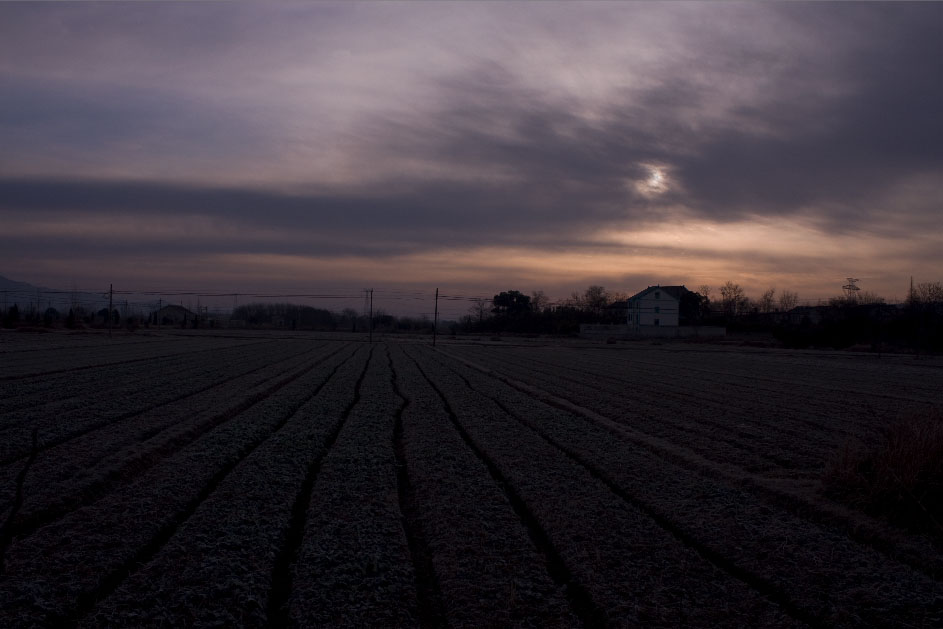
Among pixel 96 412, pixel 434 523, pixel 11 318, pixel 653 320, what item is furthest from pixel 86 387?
pixel 653 320

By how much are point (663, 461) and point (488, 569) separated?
5198 mm

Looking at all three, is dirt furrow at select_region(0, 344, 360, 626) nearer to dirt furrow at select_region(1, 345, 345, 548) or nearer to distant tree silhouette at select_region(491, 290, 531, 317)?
dirt furrow at select_region(1, 345, 345, 548)

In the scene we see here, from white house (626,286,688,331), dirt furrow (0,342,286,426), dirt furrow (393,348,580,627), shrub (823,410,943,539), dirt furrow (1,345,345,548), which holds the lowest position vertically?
dirt furrow (393,348,580,627)

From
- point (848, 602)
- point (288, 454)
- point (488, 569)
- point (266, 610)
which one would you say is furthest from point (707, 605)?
point (288, 454)

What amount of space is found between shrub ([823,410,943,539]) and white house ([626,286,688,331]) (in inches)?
3485

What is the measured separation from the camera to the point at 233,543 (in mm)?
5941

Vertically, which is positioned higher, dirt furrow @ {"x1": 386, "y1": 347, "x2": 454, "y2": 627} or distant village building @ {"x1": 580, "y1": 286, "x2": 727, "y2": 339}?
distant village building @ {"x1": 580, "y1": 286, "x2": 727, "y2": 339}

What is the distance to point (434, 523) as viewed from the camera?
6.77 m

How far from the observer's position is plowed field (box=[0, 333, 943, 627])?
15.9ft

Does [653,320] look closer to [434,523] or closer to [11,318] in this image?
[11,318]

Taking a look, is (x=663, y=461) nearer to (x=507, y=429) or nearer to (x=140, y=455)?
(x=507, y=429)

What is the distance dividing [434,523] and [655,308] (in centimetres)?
9305

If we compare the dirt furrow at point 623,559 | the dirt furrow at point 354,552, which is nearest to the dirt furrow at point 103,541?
the dirt furrow at point 354,552

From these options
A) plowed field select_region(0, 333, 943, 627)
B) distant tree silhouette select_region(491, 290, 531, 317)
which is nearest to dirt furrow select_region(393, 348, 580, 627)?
plowed field select_region(0, 333, 943, 627)
